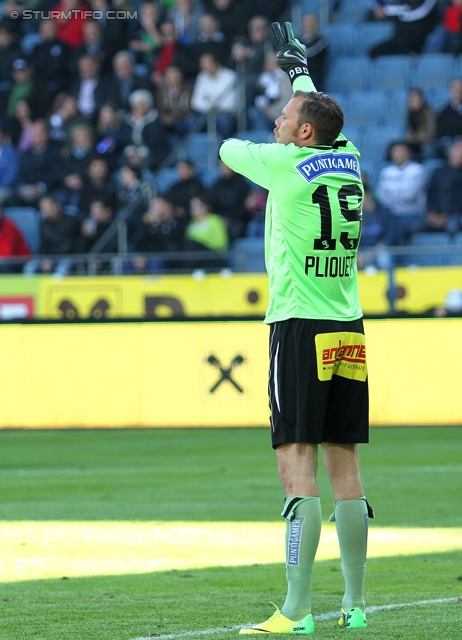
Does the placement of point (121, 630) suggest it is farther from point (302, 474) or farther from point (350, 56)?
point (350, 56)

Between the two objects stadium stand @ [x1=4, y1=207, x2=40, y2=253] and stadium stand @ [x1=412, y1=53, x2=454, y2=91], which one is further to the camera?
stadium stand @ [x1=412, y1=53, x2=454, y2=91]

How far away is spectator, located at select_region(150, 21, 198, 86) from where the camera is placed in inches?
792

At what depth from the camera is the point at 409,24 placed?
759 inches

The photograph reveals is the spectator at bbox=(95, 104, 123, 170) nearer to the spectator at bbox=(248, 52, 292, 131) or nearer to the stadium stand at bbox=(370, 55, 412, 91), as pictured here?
the spectator at bbox=(248, 52, 292, 131)

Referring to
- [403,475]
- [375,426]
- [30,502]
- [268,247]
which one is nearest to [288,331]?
[268,247]

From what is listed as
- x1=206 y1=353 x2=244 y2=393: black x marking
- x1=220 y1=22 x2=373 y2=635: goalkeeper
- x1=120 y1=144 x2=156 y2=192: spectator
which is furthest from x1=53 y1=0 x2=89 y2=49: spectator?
x1=220 y1=22 x2=373 y2=635: goalkeeper

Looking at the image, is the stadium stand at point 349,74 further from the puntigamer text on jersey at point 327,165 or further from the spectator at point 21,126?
the puntigamer text on jersey at point 327,165

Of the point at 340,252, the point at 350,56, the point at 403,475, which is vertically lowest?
the point at 403,475

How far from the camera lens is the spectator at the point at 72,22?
21.2 meters

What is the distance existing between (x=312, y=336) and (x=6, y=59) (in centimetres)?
1786

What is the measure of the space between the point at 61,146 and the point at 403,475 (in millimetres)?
11038

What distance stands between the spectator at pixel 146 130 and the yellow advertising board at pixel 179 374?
5163 mm

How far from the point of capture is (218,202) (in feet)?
58.1

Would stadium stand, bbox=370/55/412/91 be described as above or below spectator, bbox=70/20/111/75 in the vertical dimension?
below
